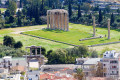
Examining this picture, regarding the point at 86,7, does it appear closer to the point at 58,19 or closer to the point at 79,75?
the point at 58,19

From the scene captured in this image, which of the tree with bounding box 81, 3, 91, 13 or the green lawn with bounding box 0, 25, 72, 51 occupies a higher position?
the tree with bounding box 81, 3, 91, 13

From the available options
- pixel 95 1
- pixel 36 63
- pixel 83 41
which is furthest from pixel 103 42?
pixel 95 1

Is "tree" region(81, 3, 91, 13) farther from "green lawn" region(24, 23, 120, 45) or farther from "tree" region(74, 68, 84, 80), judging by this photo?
"tree" region(74, 68, 84, 80)

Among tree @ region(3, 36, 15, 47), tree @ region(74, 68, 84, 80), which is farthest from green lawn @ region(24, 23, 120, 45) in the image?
tree @ region(74, 68, 84, 80)

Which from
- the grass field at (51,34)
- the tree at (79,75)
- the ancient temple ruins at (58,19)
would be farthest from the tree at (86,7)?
the tree at (79,75)

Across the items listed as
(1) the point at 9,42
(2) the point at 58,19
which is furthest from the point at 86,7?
(1) the point at 9,42

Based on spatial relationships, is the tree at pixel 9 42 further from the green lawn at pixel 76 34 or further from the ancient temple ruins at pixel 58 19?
the ancient temple ruins at pixel 58 19
